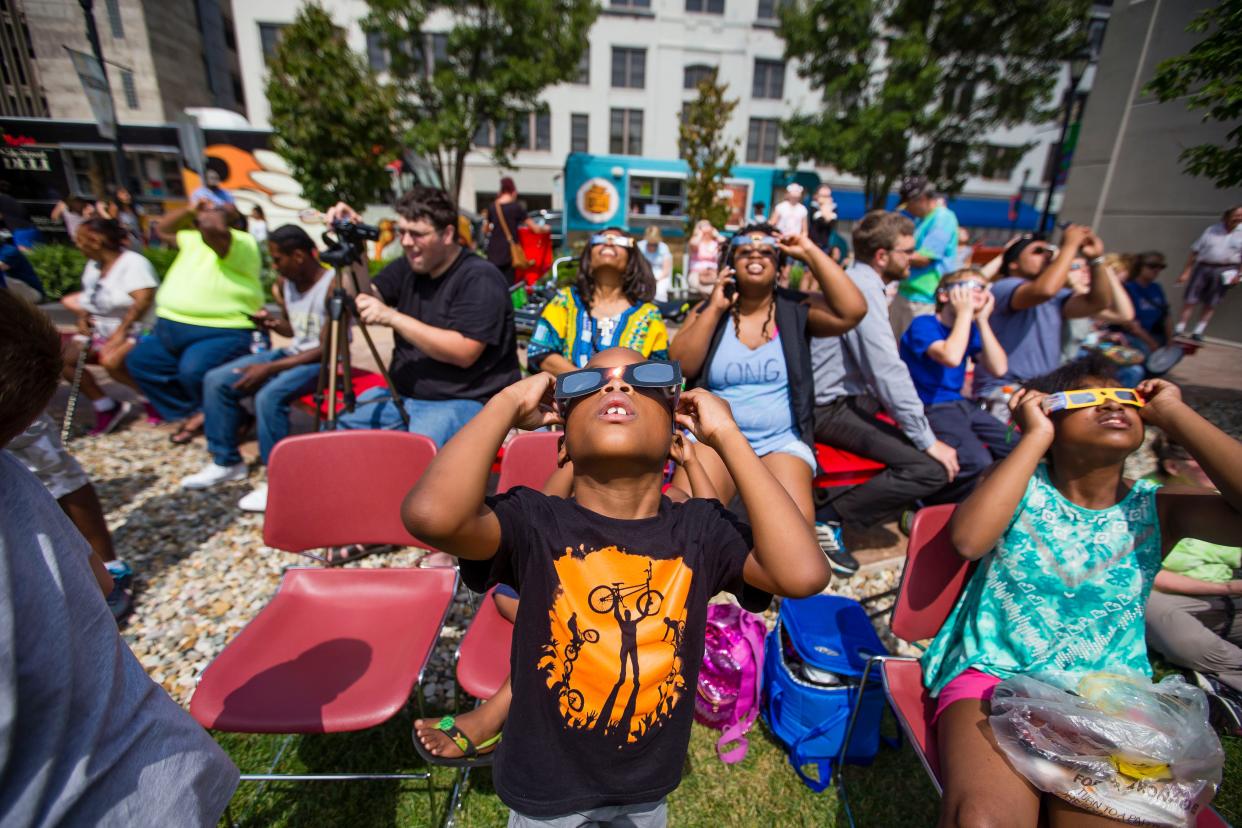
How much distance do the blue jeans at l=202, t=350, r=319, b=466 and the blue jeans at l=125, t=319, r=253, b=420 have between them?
0.28 m

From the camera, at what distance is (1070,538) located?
70.3 inches

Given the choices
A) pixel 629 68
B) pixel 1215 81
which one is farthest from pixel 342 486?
pixel 629 68

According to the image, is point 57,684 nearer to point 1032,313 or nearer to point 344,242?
point 344,242

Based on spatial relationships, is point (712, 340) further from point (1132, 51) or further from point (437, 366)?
point (1132, 51)

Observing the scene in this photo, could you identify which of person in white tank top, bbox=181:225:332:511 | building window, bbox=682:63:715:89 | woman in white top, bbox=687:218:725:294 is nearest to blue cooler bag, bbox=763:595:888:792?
person in white tank top, bbox=181:225:332:511

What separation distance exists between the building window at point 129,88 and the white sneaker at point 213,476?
4.38 m

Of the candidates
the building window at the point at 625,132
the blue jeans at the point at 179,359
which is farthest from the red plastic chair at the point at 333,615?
the building window at the point at 625,132

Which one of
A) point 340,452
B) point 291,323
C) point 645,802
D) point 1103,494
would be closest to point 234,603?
point 340,452

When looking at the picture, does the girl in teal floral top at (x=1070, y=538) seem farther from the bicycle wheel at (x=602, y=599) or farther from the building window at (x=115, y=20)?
the building window at (x=115, y=20)

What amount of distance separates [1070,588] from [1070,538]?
0.52 feet

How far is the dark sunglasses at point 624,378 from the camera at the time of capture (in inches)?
53.2

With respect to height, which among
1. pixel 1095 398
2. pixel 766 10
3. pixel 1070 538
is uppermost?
pixel 766 10

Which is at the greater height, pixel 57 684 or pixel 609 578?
pixel 57 684

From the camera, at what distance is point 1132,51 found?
13.2ft
